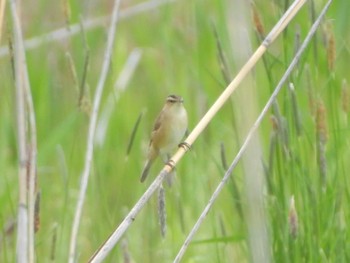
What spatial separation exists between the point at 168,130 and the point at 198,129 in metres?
0.72

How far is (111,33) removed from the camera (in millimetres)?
2855

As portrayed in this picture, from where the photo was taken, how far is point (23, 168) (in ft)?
8.14

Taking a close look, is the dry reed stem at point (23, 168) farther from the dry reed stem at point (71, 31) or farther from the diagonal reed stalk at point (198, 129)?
the dry reed stem at point (71, 31)

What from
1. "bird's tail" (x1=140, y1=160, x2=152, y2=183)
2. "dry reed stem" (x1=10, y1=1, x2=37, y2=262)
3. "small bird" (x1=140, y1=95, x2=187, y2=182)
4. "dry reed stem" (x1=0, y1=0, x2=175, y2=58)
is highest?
"dry reed stem" (x1=0, y1=0, x2=175, y2=58)

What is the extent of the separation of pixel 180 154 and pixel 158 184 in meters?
0.20

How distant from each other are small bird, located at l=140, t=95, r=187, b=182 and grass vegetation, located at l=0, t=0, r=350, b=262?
0.38 ft

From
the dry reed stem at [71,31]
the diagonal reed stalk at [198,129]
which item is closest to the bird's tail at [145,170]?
the diagonal reed stalk at [198,129]

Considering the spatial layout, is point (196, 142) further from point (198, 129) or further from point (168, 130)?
point (198, 129)

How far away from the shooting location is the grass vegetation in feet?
9.45

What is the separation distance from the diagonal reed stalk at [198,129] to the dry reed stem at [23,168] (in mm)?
147

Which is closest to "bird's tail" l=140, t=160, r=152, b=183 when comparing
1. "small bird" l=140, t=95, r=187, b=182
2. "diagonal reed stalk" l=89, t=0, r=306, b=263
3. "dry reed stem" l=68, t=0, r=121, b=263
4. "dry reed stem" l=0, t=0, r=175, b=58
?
"small bird" l=140, t=95, r=187, b=182

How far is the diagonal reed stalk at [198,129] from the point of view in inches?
93.4

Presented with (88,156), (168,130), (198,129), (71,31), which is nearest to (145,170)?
(168,130)

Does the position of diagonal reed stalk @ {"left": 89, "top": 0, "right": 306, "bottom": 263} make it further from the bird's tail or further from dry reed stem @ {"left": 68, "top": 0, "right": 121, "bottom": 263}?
the bird's tail
